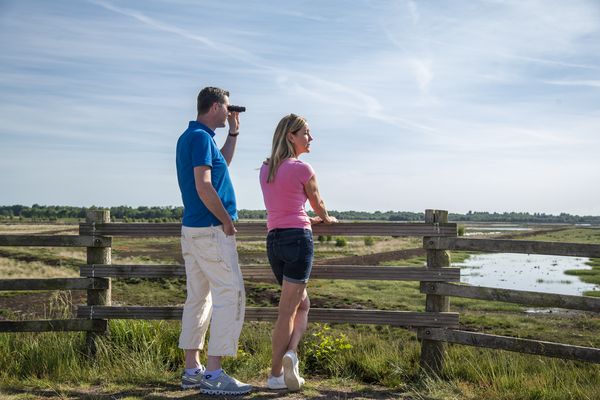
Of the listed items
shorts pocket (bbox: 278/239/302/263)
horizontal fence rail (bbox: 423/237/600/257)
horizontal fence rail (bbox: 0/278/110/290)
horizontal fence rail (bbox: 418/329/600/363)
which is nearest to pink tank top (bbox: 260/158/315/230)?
shorts pocket (bbox: 278/239/302/263)

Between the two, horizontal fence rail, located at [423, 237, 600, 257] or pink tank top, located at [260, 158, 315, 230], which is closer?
pink tank top, located at [260, 158, 315, 230]

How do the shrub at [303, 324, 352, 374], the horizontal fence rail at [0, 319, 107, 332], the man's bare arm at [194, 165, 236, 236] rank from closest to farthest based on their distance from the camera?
the man's bare arm at [194, 165, 236, 236]
the shrub at [303, 324, 352, 374]
the horizontal fence rail at [0, 319, 107, 332]

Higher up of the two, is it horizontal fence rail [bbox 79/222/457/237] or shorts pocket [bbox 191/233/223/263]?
horizontal fence rail [bbox 79/222/457/237]

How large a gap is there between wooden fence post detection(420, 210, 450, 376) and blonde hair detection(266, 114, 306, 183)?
200 centimetres

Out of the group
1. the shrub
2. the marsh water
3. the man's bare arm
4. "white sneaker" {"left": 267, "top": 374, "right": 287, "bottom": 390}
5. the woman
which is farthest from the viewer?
the marsh water

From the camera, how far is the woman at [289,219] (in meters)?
5.25

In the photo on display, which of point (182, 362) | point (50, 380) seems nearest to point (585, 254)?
point (182, 362)

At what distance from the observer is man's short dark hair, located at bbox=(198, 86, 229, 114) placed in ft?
17.7

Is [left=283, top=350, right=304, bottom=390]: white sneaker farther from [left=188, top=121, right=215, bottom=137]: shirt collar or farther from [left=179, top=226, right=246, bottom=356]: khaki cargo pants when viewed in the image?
[left=188, top=121, right=215, bottom=137]: shirt collar

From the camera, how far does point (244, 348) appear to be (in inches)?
271

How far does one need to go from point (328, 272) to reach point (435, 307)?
3.93 ft

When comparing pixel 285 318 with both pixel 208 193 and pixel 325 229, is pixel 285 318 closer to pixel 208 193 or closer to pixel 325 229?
pixel 325 229

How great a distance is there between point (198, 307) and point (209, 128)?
1697 millimetres

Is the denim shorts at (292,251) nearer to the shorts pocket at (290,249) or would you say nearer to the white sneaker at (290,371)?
the shorts pocket at (290,249)
